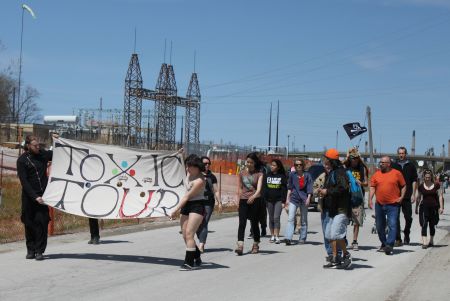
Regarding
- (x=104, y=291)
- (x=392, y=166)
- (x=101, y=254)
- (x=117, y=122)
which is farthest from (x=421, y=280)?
(x=117, y=122)

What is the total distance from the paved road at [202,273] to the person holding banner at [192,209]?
1.04 ft

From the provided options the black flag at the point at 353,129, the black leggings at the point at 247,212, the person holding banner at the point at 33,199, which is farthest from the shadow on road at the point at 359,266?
the black flag at the point at 353,129

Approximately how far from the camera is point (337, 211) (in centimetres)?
1041

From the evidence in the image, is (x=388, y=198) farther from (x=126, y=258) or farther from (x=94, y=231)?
(x=94, y=231)

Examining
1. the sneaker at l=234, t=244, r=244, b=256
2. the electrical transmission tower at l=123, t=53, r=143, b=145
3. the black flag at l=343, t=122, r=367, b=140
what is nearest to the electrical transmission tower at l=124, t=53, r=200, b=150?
the electrical transmission tower at l=123, t=53, r=143, b=145

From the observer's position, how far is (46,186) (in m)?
10.8

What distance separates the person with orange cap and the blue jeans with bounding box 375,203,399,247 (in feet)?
6.83

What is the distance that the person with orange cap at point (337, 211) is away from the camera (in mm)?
10312

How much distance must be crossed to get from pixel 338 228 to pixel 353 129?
→ 79.7 ft

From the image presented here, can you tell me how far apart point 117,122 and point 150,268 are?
6866 cm

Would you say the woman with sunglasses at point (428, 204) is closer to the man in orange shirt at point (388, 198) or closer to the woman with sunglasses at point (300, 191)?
the man in orange shirt at point (388, 198)

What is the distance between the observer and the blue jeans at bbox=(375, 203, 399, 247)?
12.4m

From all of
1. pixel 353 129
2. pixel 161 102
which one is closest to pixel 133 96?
pixel 161 102

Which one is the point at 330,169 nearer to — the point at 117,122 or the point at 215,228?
the point at 215,228
